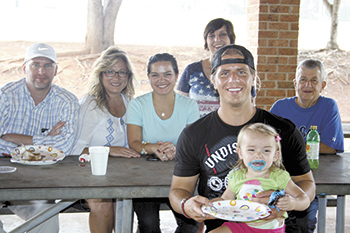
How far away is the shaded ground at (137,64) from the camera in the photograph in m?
9.48

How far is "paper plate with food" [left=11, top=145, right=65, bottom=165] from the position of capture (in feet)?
8.15

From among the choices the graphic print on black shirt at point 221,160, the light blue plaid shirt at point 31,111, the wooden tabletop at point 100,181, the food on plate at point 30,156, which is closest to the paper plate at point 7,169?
the wooden tabletop at point 100,181

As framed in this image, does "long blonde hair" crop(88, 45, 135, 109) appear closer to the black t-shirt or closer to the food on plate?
the food on plate

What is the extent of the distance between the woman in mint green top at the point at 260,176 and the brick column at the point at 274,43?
307cm

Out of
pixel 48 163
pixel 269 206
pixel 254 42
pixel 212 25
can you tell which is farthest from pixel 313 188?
pixel 254 42

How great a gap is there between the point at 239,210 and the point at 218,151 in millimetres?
337

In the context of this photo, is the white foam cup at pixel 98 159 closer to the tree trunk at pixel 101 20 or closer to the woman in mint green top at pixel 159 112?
the woman in mint green top at pixel 159 112

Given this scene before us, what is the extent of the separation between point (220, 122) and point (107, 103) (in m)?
1.25

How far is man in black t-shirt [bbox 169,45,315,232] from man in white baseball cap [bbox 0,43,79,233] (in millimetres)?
1102

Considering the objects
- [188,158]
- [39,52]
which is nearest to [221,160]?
[188,158]

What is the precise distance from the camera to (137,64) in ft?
32.2

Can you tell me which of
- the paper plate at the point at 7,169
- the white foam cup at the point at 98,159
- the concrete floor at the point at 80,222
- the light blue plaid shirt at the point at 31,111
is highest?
the light blue plaid shirt at the point at 31,111

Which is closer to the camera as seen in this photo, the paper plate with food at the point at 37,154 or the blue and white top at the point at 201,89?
the paper plate with food at the point at 37,154

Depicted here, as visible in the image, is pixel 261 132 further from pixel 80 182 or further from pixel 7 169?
pixel 7 169
